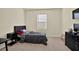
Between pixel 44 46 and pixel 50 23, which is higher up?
pixel 50 23

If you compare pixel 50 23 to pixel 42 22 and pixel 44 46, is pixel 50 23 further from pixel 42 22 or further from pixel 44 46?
pixel 44 46

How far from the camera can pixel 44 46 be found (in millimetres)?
1084

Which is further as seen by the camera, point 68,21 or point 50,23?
point 50,23

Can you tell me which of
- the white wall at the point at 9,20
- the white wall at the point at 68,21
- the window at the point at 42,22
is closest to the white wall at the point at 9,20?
the white wall at the point at 9,20

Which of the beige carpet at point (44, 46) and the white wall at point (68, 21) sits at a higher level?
the white wall at point (68, 21)

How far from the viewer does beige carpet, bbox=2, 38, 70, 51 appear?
3.16 ft

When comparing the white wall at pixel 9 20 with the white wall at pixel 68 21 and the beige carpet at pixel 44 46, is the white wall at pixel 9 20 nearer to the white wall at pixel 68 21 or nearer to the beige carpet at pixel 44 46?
the beige carpet at pixel 44 46

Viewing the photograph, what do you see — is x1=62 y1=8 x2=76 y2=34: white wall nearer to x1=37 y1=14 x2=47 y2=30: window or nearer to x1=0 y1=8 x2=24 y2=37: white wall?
x1=37 y1=14 x2=47 y2=30: window

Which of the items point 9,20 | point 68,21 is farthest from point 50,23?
point 9,20

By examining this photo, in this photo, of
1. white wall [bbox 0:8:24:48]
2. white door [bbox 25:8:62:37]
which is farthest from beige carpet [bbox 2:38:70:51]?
white wall [bbox 0:8:24:48]

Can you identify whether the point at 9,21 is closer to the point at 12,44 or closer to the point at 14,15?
the point at 14,15

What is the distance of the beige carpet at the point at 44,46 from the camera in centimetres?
96
